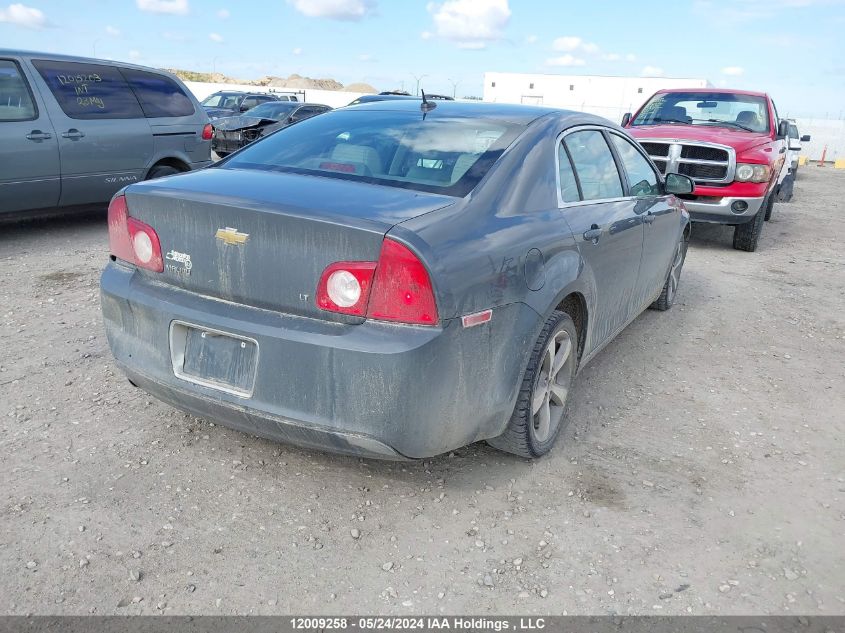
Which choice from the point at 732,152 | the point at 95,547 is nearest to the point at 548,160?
the point at 95,547

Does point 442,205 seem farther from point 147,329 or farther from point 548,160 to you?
point 147,329

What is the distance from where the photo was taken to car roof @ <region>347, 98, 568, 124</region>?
354 cm

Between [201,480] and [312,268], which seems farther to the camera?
[201,480]

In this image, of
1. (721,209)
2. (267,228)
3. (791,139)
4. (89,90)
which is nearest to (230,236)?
(267,228)

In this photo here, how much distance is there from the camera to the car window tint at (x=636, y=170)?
444cm

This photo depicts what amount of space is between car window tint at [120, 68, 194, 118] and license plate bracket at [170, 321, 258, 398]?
6005 millimetres

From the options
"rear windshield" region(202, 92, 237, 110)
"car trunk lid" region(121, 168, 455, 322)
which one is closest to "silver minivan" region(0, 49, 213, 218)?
"car trunk lid" region(121, 168, 455, 322)

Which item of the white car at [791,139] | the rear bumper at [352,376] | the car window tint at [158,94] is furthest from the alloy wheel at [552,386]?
the white car at [791,139]

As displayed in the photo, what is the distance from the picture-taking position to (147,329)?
292 cm

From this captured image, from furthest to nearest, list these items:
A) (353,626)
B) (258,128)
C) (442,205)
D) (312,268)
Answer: (258,128) → (442,205) → (312,268) → (353,626)

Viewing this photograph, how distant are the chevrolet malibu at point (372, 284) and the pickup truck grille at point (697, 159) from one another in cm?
565

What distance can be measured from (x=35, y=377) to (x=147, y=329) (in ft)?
4.89

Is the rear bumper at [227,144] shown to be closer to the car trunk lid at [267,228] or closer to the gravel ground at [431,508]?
the gravel ground at [431,508]

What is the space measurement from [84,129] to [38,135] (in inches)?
20.9
